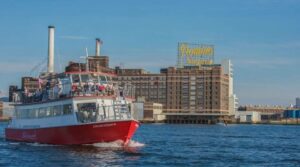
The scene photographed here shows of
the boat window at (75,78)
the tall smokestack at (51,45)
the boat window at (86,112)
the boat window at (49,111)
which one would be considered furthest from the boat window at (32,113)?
the tall smokestack at (51,45)

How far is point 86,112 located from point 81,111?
1.88ft

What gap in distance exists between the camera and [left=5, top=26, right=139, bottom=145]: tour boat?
209 feet

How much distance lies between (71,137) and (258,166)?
908 inches

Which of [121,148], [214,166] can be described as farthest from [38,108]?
[214,166]

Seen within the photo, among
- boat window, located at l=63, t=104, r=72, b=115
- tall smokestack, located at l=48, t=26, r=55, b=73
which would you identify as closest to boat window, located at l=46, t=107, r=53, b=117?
boat window, located at l=63, t=104, r=72, b=115

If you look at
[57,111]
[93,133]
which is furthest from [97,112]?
[57,111]

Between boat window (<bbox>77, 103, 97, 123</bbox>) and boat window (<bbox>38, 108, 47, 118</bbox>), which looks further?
boat window (<bbox>38, 108, 47, 118</bbox>)

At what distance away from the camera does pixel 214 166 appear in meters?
50.5

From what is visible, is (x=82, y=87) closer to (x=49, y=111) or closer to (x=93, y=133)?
(x=49, y=111)

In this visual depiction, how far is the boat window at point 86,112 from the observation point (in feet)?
213

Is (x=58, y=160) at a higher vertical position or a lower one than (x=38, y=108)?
lower

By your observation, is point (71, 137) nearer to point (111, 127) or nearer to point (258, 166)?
point (111, 127)

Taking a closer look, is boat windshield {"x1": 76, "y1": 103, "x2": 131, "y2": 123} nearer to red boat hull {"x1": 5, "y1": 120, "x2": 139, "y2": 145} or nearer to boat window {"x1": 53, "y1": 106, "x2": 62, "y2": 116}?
red boat hull {"x1": 5, "y1": 120, "x2": 139, "y2": 145}

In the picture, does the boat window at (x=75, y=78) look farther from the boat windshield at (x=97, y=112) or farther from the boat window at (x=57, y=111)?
the boat windshield at (x=97, y=112)
